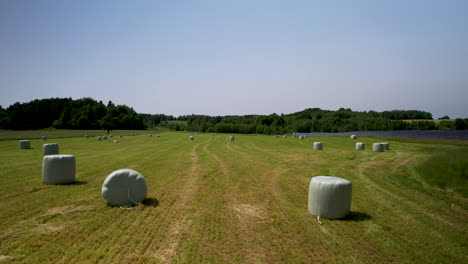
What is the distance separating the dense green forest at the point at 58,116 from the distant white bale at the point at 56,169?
10992 cm

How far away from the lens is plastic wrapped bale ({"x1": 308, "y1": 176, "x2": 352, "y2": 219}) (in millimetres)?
8570

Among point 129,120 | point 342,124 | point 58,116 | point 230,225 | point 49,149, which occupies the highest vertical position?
point 58,116

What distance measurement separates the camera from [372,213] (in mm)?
9453

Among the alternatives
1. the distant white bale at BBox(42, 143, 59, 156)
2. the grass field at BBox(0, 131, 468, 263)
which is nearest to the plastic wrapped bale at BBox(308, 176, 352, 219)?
the grass field at BBox(0, 131, 468, 263)

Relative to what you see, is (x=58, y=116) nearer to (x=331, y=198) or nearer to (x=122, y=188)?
(x=122, y=188)

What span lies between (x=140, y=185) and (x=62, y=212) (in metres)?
2.36

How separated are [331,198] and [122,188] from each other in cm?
651

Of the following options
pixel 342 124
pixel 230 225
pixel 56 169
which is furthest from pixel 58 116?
pixel 230 225

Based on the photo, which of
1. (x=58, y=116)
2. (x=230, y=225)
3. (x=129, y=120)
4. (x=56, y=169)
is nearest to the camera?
(x=230, y=225)

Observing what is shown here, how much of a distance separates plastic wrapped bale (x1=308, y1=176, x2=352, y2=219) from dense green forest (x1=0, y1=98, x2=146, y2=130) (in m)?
118

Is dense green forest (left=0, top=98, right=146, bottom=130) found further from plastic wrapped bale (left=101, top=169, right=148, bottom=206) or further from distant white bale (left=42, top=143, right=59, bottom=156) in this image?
plastic wrapped bale (left=101, top=169, right=148, bottom=206)

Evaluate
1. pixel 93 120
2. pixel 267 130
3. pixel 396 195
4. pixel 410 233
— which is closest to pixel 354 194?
pixel 396 195

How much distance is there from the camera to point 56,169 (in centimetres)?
1298

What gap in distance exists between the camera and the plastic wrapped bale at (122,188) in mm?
9688
